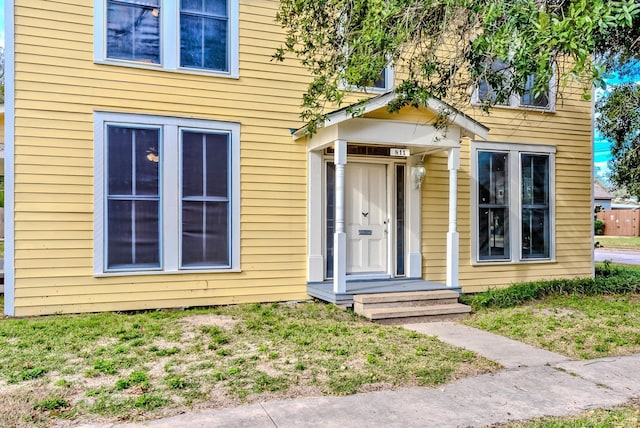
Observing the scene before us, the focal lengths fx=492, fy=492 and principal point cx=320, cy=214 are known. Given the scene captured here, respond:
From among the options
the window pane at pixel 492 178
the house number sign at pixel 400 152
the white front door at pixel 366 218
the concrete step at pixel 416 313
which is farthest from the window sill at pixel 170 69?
the window pane at pixel 492 178

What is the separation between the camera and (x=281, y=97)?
7648 mm

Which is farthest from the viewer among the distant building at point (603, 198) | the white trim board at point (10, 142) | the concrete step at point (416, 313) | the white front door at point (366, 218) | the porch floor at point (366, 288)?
the distant building at point (603, 198)

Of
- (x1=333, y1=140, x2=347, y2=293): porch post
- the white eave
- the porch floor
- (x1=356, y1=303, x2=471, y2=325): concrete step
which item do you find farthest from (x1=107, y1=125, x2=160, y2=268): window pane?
(x1=356, y1=303, x2=471, y2=325): concrete step

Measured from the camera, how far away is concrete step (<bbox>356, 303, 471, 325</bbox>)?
6.58 meters

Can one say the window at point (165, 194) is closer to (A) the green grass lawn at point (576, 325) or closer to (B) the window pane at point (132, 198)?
(B) the window pane at point (132, 198)

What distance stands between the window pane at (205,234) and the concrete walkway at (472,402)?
12.5 ft

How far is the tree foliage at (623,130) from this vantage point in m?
8.88

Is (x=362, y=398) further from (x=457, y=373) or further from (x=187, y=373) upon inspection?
(x=187, y=373)

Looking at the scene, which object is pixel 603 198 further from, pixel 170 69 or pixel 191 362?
pixel 191 362

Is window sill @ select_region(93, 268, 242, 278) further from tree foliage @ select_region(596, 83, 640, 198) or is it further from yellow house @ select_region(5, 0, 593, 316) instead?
tree foliage @ select_region(596, 83, 640, 198)

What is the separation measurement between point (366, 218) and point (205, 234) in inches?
104

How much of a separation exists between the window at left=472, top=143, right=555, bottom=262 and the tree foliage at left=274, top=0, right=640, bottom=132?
8.87 feet

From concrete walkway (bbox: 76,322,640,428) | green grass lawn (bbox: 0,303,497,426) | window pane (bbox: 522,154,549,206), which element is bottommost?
concrete walkway (bbox: 76,322,640,428)

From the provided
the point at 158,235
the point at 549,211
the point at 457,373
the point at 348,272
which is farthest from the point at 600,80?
the point at 549,211
